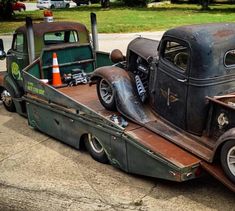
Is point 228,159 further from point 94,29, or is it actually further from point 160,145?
point 94,29

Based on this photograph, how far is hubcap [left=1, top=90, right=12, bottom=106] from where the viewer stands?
9293mm

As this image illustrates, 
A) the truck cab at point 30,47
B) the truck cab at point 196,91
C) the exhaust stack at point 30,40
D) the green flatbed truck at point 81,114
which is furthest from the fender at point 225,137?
the exhaust stack at point 30,40

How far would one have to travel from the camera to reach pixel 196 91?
545 centimetres

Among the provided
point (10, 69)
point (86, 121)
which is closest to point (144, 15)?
point (10, 69)

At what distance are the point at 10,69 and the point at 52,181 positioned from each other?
3819mm

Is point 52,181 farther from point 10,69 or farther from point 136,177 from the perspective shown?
point 10,69

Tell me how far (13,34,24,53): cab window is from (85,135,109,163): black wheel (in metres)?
2.96

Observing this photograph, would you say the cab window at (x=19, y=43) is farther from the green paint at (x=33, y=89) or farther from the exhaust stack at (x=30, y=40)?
the green paint at (x=33, y=89)

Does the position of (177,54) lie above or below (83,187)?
above

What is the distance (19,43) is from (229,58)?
191 inches

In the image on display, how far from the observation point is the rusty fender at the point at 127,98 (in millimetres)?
6457

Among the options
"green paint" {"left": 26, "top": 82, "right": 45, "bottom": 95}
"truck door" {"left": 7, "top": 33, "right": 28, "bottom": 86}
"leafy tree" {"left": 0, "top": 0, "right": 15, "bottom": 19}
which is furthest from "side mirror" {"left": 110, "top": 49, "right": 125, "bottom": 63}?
"leafy tree" {"left": 0, "top": 0, "right": 15, "bottom": 19}

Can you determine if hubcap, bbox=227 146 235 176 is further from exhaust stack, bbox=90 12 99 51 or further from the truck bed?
exhaust stack, bbox=90 12 99 51

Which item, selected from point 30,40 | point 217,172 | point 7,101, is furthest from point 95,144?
point 7,101
